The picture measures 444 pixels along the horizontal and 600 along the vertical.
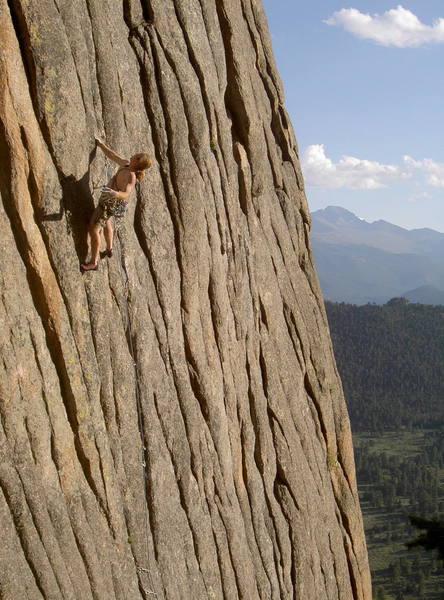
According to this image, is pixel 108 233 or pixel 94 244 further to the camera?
pixel 108 233

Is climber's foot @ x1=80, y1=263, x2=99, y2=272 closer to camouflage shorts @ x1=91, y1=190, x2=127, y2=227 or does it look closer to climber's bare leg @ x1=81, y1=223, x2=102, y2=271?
climber's bare leg @ x1=81, y1=223, x2=102, y2=271

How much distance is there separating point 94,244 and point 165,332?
1920mm

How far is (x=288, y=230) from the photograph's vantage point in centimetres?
1390

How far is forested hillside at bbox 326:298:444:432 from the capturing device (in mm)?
120562

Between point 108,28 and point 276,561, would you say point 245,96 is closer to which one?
point 108,28

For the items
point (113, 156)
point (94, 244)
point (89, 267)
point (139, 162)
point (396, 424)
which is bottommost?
point (396, 424)

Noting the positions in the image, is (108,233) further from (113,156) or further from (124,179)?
(113,156)

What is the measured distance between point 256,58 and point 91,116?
5.43 m

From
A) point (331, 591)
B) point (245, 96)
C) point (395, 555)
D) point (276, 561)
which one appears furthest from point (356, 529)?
point (395, 555)

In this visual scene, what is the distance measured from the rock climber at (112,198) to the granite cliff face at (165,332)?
8.2 inches

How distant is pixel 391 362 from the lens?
13100 cm

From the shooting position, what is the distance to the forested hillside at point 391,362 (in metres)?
121

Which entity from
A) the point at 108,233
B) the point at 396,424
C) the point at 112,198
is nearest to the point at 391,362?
the point at 396,424

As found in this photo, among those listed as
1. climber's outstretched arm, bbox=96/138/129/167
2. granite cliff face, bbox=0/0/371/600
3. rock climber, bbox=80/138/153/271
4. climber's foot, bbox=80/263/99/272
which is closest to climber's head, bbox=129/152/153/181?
rock climber, bbox=80/138/153/271
